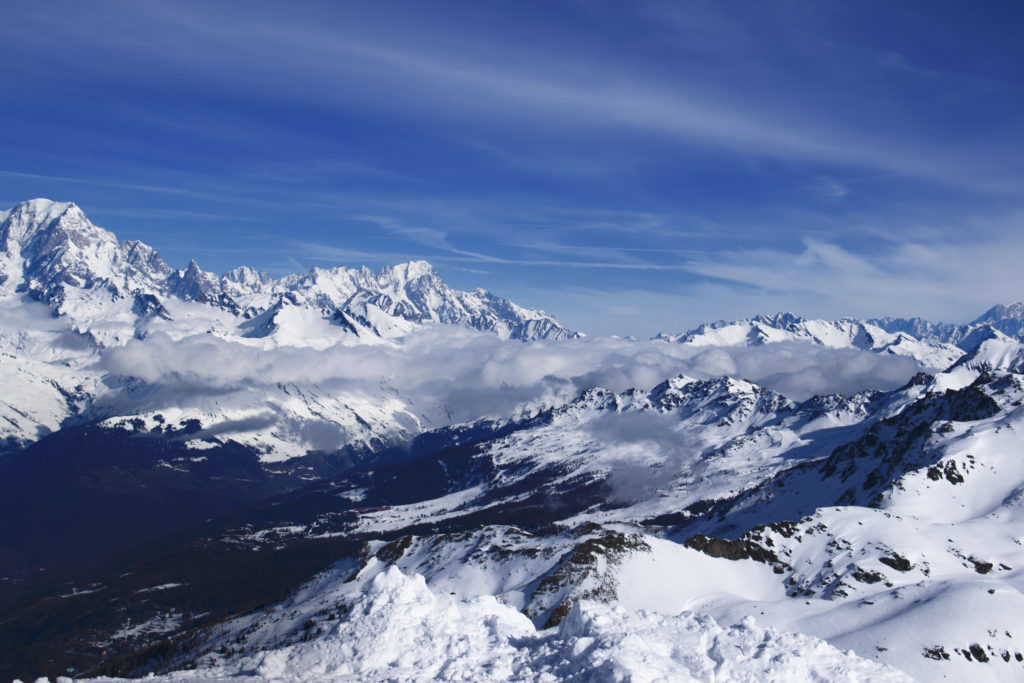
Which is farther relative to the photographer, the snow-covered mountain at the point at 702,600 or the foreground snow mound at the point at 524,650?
the snow-covered mountain at the point at 702,600

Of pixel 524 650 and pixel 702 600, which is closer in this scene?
pixel 524 650

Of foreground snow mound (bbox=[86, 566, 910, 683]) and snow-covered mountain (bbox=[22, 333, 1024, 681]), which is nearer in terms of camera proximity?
foreground snow mound (bbox=[86, 566, 910, 683])

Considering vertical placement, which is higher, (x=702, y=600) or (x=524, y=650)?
(x=524, y=650)

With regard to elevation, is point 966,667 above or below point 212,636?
above

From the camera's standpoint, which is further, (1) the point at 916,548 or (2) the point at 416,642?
(1) the point at 916,548

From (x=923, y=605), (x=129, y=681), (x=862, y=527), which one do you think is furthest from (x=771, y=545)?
(x=129, y=681)

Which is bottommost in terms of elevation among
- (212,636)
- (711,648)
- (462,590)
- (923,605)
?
(212,636)

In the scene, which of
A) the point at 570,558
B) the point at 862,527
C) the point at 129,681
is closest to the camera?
the point at 129,681

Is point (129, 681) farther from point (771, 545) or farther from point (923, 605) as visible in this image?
point (771, 545)
